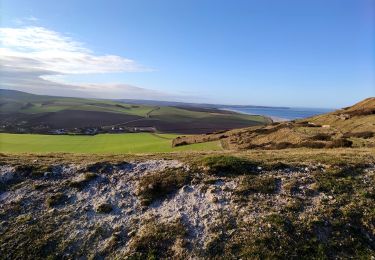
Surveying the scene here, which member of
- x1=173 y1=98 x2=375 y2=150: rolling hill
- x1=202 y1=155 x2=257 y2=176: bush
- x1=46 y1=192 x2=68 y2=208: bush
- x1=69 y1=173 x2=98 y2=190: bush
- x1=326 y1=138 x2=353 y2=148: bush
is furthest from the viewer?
x1=173 y1=98 x2=375 y2=150: rolling hill

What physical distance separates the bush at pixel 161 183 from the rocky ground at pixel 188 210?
0.05 meters

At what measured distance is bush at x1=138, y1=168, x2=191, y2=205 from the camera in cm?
1778

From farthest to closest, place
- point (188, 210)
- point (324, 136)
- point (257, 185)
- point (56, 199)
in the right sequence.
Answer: point (324, 136), point (56, 199), point (257, 185), point (188, 210)

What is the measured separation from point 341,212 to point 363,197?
6.39ft

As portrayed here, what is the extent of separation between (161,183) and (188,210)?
115 inches

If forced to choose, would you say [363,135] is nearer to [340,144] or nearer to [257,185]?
[340,144]

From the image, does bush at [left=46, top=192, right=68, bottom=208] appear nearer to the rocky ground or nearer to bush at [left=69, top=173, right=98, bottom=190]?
the rocky ground

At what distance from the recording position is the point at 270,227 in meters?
A: 14.3

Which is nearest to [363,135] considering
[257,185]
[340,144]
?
[340,144]

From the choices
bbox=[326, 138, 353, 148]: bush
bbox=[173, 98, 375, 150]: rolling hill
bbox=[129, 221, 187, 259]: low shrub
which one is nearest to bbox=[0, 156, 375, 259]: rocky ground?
bbox=[129, 221, 187, 259]: low shrub

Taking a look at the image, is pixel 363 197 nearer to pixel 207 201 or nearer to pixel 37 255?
pixel 207 201

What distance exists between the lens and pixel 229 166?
1972 centimetres

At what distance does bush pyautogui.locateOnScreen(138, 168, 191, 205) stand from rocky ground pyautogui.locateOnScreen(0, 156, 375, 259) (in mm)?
55

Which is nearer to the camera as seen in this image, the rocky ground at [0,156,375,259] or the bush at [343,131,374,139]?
the rocky ground at [0,156,375,259]
